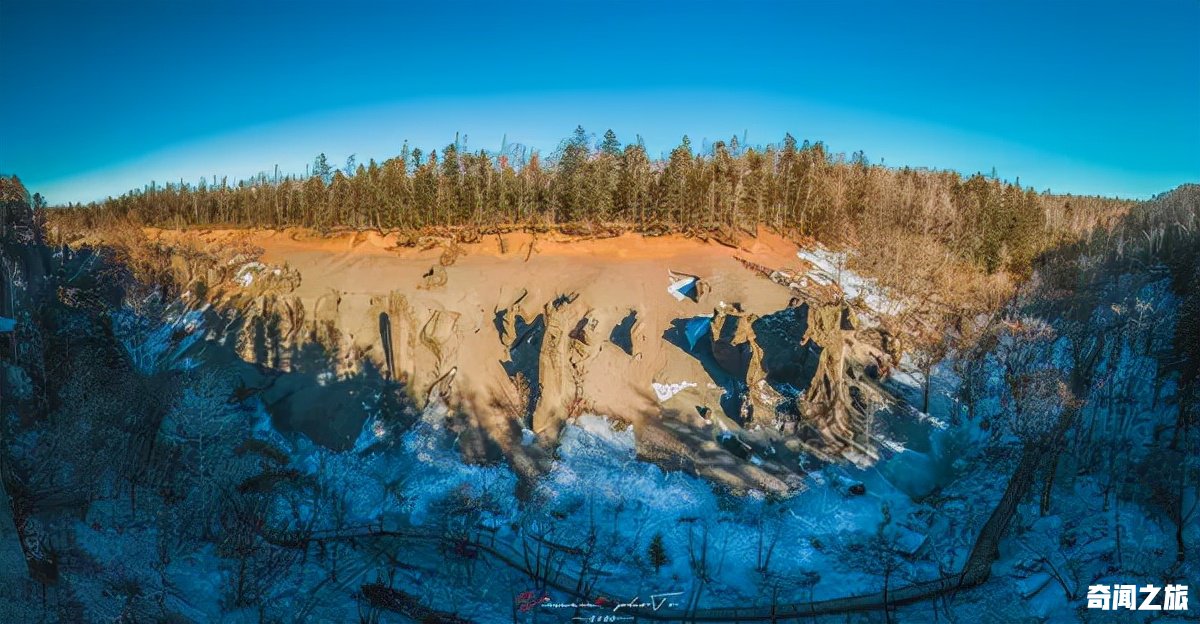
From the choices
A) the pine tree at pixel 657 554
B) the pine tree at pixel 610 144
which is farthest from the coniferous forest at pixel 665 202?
the pine tree at pixel 657 554

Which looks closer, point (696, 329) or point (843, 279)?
point (696, 329)

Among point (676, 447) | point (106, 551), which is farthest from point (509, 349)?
point (106, 551)

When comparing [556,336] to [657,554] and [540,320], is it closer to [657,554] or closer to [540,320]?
[540,320]

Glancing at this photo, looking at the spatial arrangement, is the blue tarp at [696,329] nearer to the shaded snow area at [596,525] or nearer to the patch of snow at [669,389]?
the patch of snow at [669,389]

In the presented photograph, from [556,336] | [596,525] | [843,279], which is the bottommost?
[596,525]

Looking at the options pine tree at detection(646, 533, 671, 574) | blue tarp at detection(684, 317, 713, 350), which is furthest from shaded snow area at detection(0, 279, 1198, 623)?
blue tarp at detection(684, 317, 713, 350)

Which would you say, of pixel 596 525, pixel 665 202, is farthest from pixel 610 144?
pixel 596 525

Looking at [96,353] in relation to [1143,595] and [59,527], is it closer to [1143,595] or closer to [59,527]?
[59,527]

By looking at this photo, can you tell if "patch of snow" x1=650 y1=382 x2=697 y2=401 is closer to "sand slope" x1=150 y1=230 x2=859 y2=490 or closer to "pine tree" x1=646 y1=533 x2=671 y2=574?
"sand slope" x1=150 y1=230 x2=859 y2=490
